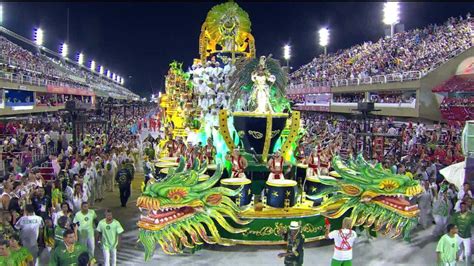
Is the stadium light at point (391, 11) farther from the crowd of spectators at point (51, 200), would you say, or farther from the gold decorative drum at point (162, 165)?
the gold decorative drum at point (162, 165)

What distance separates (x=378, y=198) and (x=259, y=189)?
9.66ft

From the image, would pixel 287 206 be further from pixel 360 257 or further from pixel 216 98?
pixel 216 98

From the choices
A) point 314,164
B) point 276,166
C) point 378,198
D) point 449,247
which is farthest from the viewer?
point 314,164

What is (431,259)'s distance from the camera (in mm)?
9359

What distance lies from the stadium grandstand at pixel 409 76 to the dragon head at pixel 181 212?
11.1 meters

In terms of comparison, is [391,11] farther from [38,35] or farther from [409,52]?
[38,35]

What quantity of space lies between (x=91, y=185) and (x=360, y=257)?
24.7ft

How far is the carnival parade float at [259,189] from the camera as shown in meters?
8.69

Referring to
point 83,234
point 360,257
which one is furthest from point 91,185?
point 360,257

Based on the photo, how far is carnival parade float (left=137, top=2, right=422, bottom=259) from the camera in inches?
342

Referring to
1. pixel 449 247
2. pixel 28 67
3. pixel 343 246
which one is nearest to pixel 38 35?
pixel 28 67

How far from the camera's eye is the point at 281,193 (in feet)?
33.1

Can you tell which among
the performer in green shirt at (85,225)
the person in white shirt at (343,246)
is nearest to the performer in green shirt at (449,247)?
the person in white shirt at (343,246)

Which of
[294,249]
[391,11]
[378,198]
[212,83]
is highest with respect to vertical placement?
[391,11]
